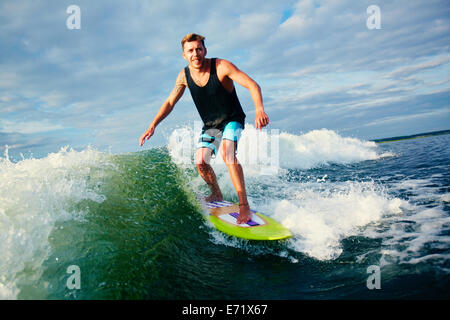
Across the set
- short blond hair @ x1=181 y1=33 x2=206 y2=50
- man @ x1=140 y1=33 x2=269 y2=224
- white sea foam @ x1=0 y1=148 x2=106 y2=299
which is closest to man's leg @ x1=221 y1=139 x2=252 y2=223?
man @ x1=140 y1=33 x2=269 y2=224

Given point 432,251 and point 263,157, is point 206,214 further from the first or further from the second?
point 263,157

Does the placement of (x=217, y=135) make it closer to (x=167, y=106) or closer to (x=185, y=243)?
(x=167, y=106)

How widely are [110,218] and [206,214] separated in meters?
1.52

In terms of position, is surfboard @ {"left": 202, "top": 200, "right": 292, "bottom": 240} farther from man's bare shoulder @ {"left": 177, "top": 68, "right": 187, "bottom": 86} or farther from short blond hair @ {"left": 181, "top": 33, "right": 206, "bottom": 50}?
short blond hair @ {"left": 181, "top": 33, "right": 206, "bottom": 50}

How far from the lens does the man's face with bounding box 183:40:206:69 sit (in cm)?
396

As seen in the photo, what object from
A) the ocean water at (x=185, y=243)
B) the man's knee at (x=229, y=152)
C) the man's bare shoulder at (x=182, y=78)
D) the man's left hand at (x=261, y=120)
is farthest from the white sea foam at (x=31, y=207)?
the man's left hand at (x=261, y=120)

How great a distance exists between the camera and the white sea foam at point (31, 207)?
2.65 metres

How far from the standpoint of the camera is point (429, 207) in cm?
441

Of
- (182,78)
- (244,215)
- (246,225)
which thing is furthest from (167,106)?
(246,225)

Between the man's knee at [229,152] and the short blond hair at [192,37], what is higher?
the short blond hair at [192,37]

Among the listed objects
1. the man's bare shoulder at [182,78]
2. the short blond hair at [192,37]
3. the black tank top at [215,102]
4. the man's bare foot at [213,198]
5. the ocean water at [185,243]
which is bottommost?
the ocean water at [185,243]

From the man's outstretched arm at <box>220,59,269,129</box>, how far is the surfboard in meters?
1.44

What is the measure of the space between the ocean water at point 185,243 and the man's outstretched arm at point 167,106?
46.6 inches

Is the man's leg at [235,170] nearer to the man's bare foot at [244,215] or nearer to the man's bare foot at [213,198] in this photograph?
the man's bare foot at [244,215]
